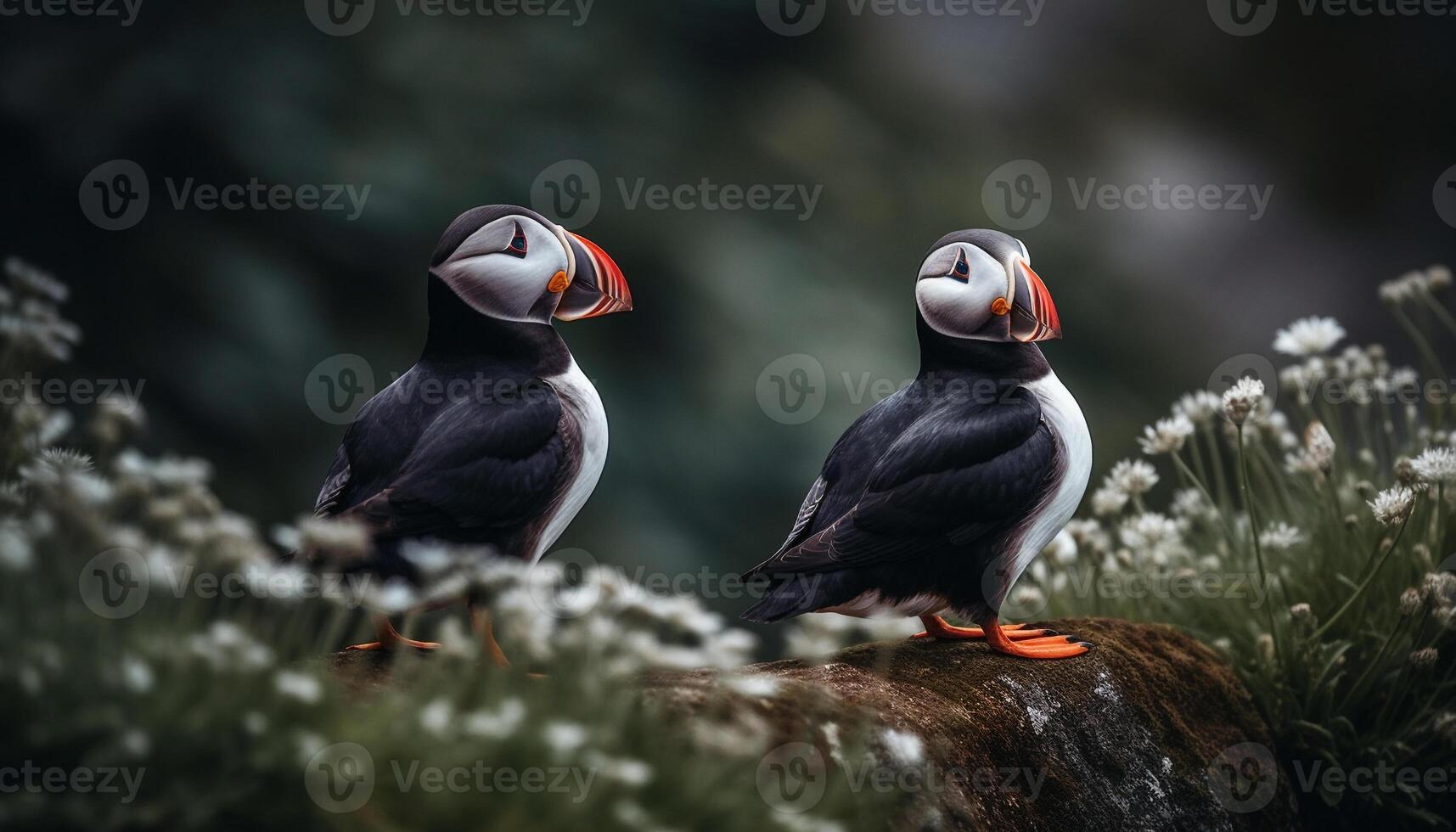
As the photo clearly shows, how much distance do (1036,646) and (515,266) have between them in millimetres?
1802

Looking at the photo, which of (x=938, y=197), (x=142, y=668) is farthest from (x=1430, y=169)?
(x=142, y=668)

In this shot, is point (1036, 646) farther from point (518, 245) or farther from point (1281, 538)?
point (518, 245)

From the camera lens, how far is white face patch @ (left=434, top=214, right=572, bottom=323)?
2.86 metres

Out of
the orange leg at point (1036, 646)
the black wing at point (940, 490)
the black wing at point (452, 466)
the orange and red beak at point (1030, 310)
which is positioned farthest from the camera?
the orange leg at point (1036, 646)

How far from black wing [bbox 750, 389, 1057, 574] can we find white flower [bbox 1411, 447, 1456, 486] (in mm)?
1163

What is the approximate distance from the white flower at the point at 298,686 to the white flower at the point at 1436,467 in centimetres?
308

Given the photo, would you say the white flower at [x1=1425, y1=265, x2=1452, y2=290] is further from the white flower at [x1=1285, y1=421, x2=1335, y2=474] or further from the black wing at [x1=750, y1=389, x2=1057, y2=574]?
the black wing at [x1=750, y1=389, x2=1057, y2=574]

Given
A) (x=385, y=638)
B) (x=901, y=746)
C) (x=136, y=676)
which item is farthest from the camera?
(x=385, y=638)

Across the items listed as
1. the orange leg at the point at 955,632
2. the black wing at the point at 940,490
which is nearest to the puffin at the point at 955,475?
the black wing at the point at 940,490

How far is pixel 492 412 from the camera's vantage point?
2811 millimetres

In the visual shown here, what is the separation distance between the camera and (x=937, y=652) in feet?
10.9

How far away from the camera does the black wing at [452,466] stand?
2.66 m

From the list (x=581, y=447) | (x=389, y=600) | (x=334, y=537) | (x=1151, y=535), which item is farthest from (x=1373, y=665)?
(x=334, y=537)

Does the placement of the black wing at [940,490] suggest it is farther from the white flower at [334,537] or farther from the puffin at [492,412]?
the white flower at [334,537]
